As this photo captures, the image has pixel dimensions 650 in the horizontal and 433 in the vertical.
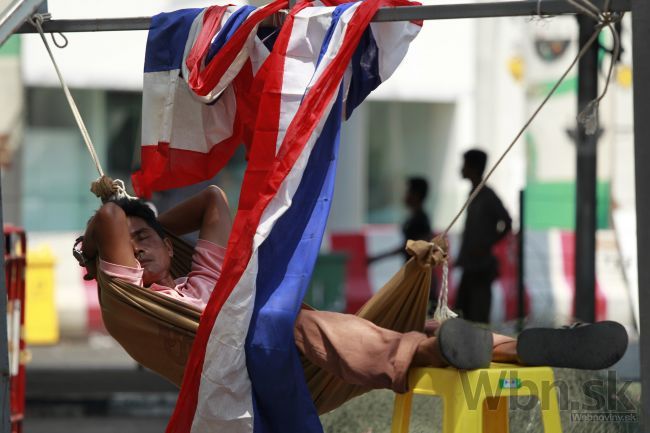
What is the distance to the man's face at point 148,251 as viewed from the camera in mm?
4672

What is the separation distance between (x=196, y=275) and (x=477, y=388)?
1.37 m

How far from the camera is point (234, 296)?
13.6 feet

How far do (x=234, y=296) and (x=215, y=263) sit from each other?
0.67 metres

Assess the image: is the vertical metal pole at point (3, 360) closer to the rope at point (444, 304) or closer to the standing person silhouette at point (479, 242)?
the rope at point (444, 304)

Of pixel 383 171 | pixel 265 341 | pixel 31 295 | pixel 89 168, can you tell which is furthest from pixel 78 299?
pixel 265 341

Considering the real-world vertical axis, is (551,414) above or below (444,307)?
below

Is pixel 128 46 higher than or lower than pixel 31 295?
higher

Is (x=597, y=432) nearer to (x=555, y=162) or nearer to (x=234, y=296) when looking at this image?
(x=234, y=296)

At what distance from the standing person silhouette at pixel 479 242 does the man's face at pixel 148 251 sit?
3911mm

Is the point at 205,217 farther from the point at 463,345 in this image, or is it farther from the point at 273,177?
the point at 463,345

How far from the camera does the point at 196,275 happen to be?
4.77m

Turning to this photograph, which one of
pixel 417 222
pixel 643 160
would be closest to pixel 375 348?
pixel 643 160

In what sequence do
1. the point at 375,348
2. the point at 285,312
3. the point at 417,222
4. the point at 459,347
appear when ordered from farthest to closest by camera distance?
the point at 417,222 < the point at 285,312 < the point at 375,348 < the point at 459,347

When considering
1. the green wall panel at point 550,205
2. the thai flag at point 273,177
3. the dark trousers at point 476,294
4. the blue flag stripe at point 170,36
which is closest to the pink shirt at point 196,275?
the thai flag at point 273,177
